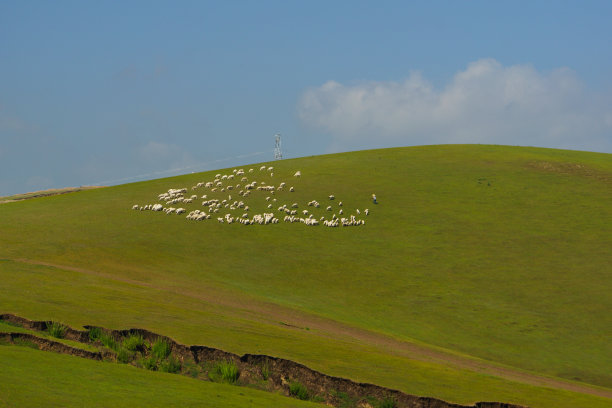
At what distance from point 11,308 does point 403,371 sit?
14.6m

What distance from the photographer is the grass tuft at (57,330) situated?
23.0 metres

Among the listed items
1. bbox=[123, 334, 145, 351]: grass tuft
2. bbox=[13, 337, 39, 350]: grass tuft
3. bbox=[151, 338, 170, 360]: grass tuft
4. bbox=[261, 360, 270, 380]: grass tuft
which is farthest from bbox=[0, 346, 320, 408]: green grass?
bbox=[123, 334, 145, 351]: grass tuft

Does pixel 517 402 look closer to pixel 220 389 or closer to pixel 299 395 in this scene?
pixel 299 395

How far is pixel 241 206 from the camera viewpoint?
62031 mm

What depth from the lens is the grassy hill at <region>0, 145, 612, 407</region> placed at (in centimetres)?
2659

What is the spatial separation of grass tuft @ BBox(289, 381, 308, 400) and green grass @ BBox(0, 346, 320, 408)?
7.14ft

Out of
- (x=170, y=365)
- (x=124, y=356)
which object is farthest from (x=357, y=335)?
(x=124, y=356)

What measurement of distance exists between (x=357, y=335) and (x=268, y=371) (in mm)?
13577

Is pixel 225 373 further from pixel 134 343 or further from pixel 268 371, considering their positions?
pixel 134 343

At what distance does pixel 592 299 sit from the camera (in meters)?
45.4

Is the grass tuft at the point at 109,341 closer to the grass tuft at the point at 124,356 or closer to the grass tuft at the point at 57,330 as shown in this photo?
the grass tuft at the point at 124,356

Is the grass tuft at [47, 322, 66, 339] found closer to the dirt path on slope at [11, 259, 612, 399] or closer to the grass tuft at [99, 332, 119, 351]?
the grass tuft at [99, 332, 119, 351]

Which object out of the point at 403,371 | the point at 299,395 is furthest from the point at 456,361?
the point at 299,395

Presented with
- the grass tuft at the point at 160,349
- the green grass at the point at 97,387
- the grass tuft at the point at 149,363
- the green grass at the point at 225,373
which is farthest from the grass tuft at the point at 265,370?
the grass tuft at the point at 149,363
